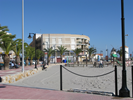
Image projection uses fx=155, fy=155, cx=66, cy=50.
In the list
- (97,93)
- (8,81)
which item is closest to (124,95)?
(97,93)

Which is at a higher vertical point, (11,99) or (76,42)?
(76,42)

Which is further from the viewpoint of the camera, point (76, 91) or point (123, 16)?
point (76, 91)

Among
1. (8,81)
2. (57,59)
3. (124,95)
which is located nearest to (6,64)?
(8,81)

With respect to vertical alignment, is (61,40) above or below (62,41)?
above

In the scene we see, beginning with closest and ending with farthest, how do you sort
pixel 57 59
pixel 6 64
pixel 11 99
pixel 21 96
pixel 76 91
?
pixel 11 99 → pixel 21 96 → pixel 76 91 → pixel 6 64 → pixel 57 59

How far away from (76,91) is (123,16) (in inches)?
145

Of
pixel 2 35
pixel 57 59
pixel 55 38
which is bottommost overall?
pixel 57 59

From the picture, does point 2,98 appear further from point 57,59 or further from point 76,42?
point 76,42

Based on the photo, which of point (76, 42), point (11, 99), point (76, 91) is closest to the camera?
point (11, 99)

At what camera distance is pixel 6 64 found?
883 inches

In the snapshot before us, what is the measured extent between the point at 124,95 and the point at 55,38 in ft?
249

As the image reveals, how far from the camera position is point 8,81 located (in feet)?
30.9

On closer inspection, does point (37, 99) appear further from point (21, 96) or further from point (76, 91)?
point (76, 91)

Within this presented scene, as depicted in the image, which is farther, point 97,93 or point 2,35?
point 2,35
